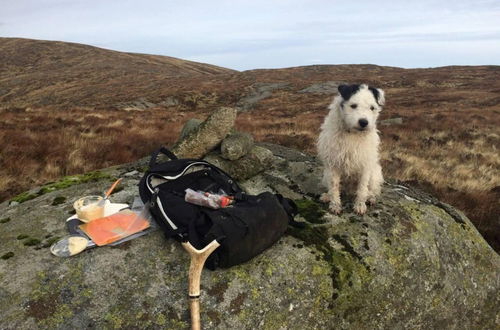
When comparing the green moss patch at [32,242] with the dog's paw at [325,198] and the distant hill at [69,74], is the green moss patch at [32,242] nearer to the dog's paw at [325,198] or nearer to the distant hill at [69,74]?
the dog's paw at [325,198]

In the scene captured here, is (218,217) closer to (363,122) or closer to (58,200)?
(363,122)

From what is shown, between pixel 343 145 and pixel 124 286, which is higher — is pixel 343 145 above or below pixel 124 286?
above

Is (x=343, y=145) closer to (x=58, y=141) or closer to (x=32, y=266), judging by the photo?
(x=32, y=266)

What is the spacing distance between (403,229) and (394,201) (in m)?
0.80

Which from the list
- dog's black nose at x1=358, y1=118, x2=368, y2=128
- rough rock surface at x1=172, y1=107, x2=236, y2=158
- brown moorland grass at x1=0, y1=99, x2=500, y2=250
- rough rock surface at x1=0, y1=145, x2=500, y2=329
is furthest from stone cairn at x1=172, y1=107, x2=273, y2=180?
brown moorland grass at x1=0, y1=99, x2=500, y2=250

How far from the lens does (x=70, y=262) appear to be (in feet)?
11.7

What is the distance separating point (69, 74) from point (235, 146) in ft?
267

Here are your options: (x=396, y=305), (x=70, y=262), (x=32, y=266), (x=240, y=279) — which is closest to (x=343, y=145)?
(x=396, y=305)

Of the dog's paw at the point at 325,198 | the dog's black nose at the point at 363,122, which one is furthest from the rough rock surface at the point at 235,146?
the dog's black nose at the point at 363,122

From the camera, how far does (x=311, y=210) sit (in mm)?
5191

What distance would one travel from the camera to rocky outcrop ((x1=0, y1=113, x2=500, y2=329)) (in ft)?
10.6

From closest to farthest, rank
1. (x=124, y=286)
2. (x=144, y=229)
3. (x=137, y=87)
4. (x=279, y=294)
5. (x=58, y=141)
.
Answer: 1. (x=124, y=286)
2. (x=279, y=294)
3. (x=144, y=229)
4. (x=58, y=141)
5. (x=137, y=87)

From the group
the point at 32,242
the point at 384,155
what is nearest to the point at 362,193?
the point at 32,242

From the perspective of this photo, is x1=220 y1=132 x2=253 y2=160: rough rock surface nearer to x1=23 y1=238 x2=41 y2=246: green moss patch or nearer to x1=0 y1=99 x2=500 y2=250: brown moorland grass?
x1=23 y1=238 x2=41 y2=246: green moss patch
